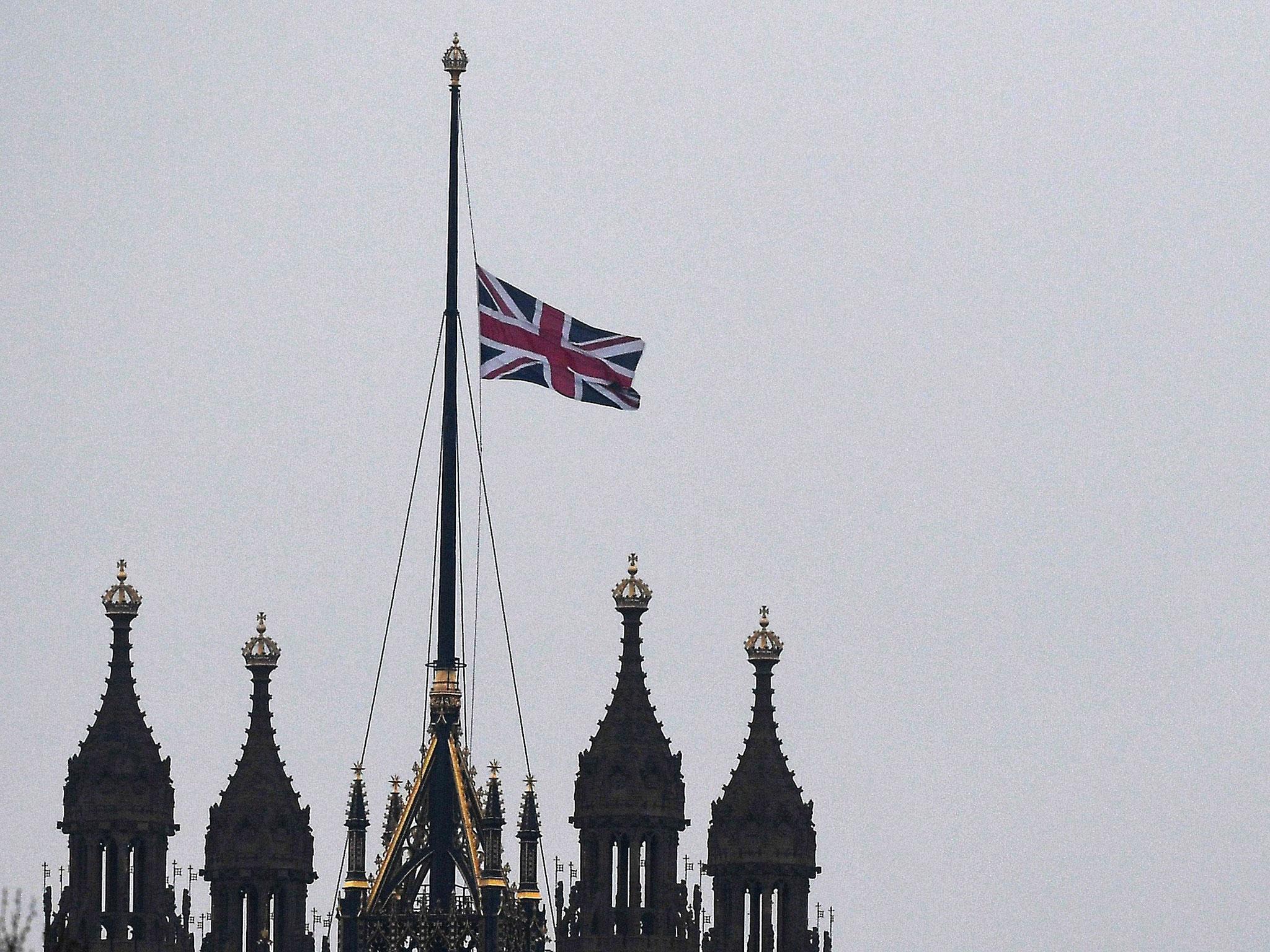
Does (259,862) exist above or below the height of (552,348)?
below

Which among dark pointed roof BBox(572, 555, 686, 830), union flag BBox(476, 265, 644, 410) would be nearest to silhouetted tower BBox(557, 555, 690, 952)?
dark pointed roof BBox(572, 555, 686, 830)

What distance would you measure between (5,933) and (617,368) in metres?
46.2

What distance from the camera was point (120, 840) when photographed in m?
133

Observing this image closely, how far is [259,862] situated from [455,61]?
24195 millimetres

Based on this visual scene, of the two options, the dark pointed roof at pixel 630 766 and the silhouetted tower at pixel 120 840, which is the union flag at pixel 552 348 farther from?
the silhouetted tower at pixel 120 840

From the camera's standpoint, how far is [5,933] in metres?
86.8

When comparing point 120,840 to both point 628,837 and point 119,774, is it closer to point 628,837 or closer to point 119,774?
point 119,774

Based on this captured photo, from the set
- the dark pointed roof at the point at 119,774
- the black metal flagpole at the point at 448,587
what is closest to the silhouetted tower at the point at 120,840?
the dark pointed roof at the point at 119,774

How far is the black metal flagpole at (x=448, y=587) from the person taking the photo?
12775cm

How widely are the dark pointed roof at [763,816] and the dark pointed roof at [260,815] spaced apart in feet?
39.6

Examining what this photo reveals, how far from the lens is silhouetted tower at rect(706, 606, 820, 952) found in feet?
436

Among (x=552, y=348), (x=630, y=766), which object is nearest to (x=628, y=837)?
(x=630, y=766)

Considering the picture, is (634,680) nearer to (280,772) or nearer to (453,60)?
(280,772)

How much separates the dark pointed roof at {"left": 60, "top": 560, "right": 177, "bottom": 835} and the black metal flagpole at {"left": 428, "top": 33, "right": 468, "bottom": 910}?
9.91 m
